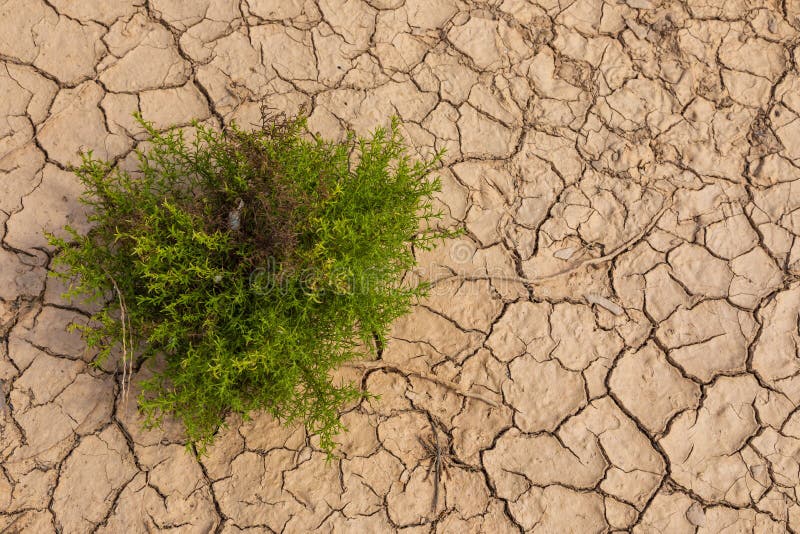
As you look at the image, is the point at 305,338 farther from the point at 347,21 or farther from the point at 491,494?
the point at 347,21

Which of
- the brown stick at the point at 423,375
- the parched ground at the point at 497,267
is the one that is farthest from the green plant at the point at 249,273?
the parched ground at the point at 497,267

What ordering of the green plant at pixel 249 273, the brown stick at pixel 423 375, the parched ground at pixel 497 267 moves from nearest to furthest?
the green plant at pixel 249 273 → the parched ground at pixel 497 267 → the brown stick at pixel 423 375

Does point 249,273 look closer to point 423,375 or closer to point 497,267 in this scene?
point 423,375

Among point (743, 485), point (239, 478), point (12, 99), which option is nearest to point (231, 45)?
point (12, 99)

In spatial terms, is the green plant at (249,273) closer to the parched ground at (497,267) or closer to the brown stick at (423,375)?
the brown stick at (423,375)

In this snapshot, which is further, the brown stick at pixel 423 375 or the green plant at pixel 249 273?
the brown stick at pixel 423 375

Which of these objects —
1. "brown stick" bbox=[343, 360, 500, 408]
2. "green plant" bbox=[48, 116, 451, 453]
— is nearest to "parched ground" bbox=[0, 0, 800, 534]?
"brown stick" bbox=[343, 360, 500, 408]
